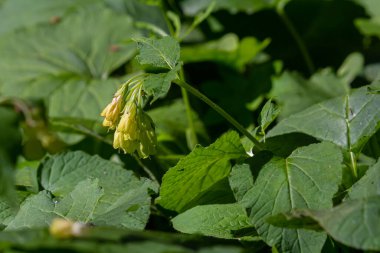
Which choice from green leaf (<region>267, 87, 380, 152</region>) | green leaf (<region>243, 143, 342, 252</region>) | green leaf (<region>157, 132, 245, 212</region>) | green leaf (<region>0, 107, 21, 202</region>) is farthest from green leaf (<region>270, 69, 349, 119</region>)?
green leaf (<region>0, 107, 21, 202</region>)

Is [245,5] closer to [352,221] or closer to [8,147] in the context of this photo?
[352,221]

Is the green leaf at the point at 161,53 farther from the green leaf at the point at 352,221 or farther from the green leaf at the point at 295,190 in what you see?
the green leaf at the point at 352,221

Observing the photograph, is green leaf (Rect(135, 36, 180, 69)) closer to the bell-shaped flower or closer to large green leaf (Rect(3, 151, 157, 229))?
the bell-shaped flower

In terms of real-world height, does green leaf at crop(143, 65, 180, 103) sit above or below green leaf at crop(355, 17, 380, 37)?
above

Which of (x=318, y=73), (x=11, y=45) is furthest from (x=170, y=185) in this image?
(x=11, y=45)

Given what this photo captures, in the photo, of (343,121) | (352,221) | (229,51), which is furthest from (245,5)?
(352,221)

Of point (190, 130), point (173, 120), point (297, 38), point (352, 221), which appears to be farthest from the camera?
point (297, 38)
